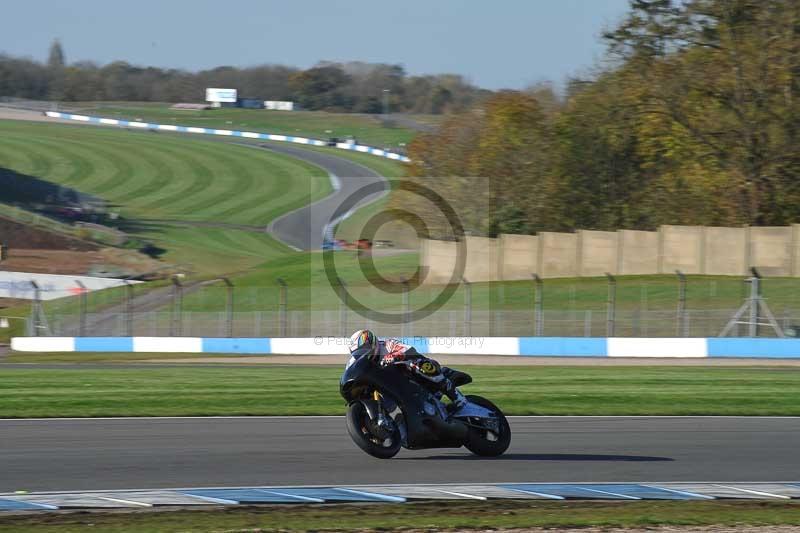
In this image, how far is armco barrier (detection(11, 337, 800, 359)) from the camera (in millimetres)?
29000

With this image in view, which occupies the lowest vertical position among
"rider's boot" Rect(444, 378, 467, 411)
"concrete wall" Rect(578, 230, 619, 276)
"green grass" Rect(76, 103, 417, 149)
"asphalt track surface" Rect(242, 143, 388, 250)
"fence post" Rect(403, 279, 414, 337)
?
"fence post" Rect(403, 279, 414, 337)

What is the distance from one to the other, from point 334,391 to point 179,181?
238ft

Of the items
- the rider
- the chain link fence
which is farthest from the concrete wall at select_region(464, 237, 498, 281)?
the rider

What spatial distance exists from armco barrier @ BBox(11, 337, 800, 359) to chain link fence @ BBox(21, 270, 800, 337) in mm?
288

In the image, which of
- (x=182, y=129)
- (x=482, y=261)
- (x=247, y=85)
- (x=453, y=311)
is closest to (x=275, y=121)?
(x=182, y=129)

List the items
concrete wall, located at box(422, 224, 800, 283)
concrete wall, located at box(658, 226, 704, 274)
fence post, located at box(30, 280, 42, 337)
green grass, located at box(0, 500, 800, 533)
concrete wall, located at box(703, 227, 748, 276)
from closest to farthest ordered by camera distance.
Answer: green grass, located at box(0, 500, 800, 533) < fence post, located at box(30, 280, 42, 337) < concrete wall, located at box(422, 224, 800, 283) < concrete wall, located at box(703, 227, 748, 276) < concrete wall, located at box(658, 226, 704, 274)

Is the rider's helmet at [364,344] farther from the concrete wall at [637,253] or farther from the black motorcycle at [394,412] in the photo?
the concrete wall at [637,253]

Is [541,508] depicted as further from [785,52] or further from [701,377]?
[785,52]

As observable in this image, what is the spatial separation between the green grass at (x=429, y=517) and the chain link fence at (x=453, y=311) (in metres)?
20.5

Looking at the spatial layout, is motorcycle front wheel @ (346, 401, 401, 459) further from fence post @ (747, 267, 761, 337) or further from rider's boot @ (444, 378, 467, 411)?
fence post @ (747, 267, 761, 337)

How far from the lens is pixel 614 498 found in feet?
31.5

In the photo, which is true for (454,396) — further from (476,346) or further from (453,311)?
(453,311)

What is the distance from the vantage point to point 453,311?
32281 millimetres

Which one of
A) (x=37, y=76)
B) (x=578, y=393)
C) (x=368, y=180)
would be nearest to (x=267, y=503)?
(x=578, y=393)
